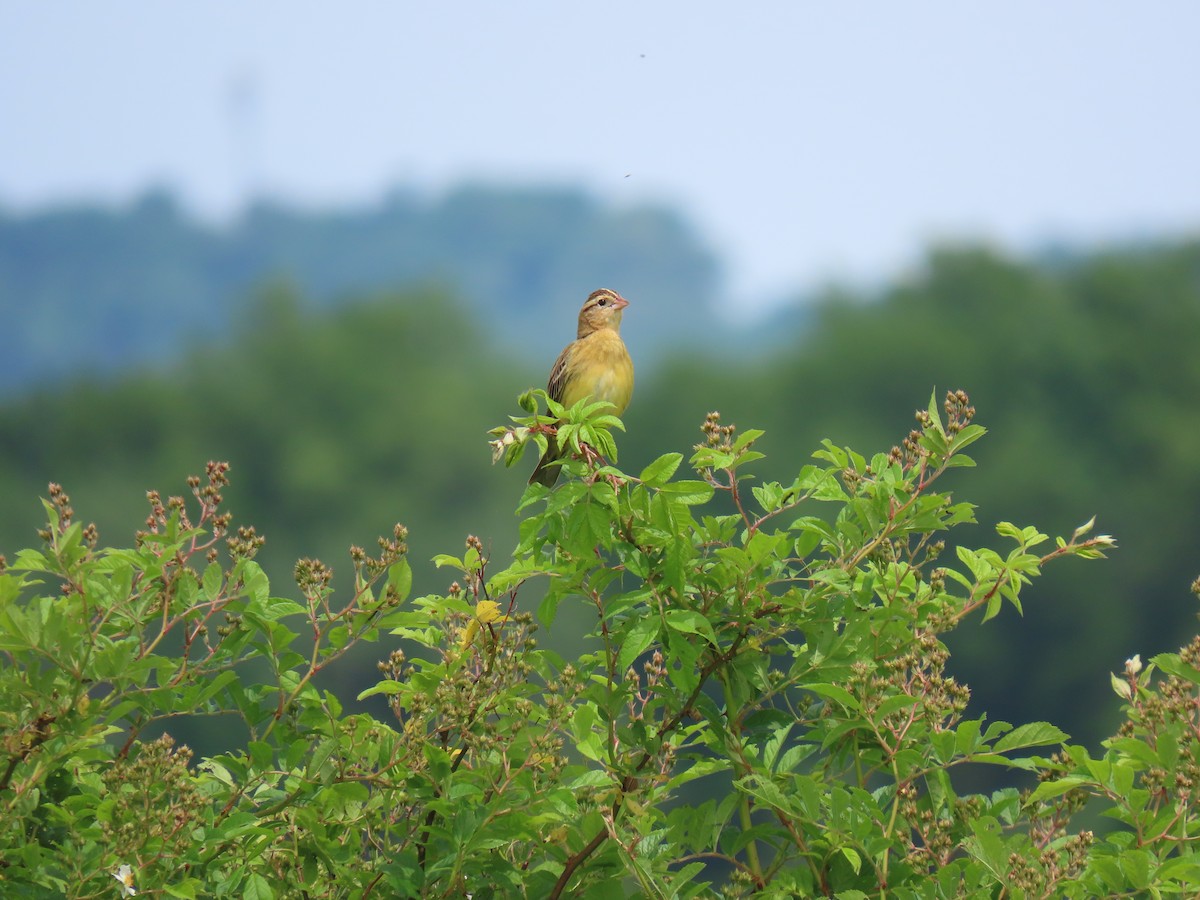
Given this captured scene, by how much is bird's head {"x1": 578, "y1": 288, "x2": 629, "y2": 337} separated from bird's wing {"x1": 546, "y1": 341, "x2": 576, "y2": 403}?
31 centimetres

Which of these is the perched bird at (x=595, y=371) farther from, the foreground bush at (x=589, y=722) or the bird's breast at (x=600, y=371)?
the foreground bush at (x=589, y=722)

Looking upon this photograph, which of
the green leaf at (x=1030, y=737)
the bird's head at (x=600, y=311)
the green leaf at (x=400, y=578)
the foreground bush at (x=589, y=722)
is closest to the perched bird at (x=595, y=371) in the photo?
the bird's head at (x=600, y=311)

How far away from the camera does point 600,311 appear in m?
7.65

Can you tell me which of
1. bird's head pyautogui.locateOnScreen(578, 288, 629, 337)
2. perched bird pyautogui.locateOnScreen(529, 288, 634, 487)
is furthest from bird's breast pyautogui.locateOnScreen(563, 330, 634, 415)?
bird's head pyautogui.locateOnScreen(578, 288, 629, 337)

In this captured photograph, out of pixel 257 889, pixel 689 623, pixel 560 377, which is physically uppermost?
pixel 560 377

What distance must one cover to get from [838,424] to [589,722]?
3237 inches

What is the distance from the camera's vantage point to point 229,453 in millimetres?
87750

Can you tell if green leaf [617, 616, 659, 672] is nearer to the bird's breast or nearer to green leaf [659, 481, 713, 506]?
green leaf [659, 481, 713, 506]

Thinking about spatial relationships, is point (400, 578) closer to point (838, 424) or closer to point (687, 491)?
point (687, 491)

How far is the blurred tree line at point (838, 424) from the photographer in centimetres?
7169

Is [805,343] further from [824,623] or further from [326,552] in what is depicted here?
[824,623]

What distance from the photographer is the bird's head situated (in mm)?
7559

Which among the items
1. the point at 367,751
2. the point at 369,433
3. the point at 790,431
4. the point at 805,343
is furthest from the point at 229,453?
the point at 367,751

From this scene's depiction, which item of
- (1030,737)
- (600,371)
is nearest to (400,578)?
(1030,737)
